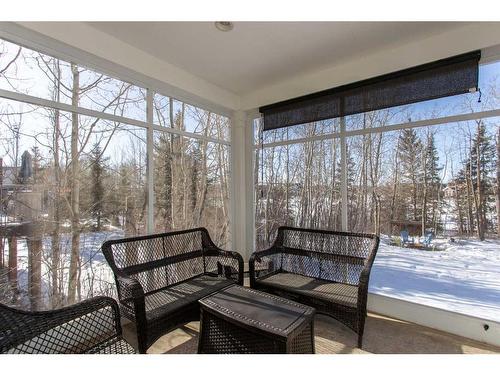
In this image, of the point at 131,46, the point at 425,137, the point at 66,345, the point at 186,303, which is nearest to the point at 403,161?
the point at 425,137

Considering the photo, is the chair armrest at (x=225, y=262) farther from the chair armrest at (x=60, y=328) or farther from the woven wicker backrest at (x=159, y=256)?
the chair armrest at (x=60, y=328)

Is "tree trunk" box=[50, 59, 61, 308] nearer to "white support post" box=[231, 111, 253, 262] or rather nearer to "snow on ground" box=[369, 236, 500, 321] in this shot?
"white support post" box=[231, 111, 253, 262]

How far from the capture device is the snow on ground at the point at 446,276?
2252 millimetres

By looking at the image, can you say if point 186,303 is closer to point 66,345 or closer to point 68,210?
point 66,345

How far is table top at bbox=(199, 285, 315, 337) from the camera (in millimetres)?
1561

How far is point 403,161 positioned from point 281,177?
1.48 meters

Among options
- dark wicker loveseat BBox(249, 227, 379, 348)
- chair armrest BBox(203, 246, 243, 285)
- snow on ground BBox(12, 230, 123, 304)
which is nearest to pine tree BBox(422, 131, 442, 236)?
dark wicker loveseat BBox(249, 227, 379, 348)

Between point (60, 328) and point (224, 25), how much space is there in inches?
97.6

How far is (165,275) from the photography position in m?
2.60

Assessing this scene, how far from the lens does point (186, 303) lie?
6.99 ft

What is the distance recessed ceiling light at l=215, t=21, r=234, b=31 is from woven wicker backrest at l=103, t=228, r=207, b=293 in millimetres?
2044

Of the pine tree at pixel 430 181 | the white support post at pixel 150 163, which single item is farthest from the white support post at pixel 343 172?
the white support post at pixel 150 163

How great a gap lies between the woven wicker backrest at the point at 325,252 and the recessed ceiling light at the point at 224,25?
225 centimetres

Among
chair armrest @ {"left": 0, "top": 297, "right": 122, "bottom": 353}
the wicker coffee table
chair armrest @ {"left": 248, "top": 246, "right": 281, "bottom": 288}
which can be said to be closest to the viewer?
chair armrest @ {"left": 0, "top": 297, "right": 122, "bottom": 353}
